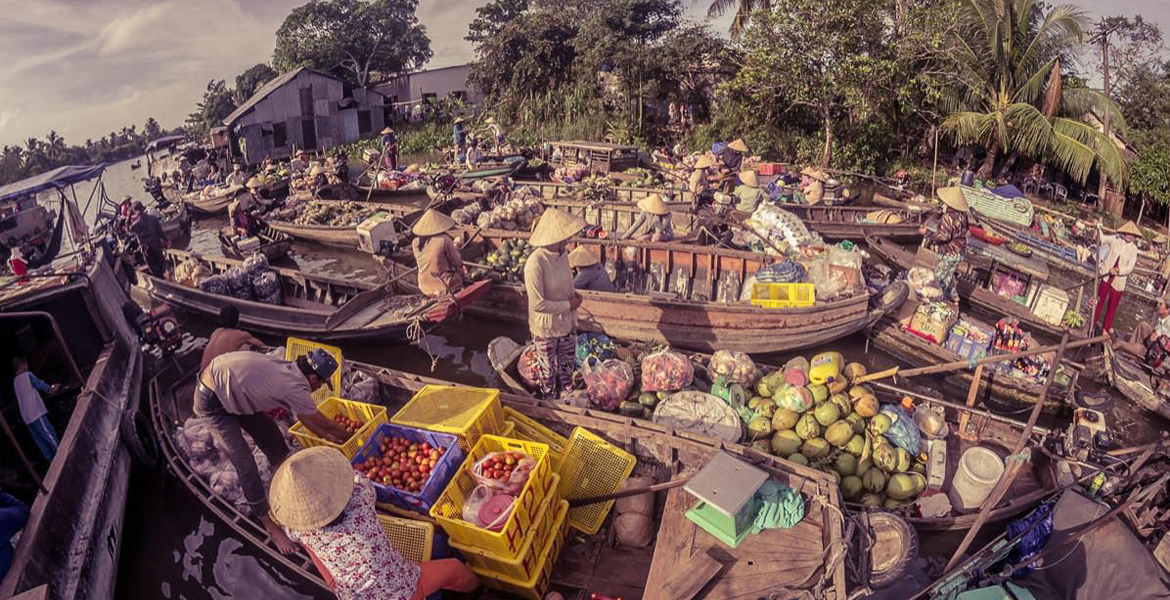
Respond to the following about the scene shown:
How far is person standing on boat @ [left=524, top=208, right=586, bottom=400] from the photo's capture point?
21.1 ft

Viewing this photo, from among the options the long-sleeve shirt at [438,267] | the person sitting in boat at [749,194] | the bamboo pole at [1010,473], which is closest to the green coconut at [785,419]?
the bamboo pole at [1010,473]

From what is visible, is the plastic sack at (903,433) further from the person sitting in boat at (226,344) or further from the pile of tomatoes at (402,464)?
the person sitting in boat at (226,344)

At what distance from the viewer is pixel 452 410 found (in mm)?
5453

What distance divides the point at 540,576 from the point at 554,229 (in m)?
3.59

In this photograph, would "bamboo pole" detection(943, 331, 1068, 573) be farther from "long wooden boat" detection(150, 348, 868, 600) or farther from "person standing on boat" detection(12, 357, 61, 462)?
"person standing on boat" detection(12, 357, 61, 462)

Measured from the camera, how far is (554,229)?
6.48 meters

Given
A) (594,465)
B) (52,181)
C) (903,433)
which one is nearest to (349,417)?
(594,465)

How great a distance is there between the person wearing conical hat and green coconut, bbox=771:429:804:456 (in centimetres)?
536

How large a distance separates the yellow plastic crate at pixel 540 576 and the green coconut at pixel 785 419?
2.55 meters

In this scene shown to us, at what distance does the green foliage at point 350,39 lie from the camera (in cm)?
3778

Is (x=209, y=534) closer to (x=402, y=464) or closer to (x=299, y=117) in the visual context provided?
(x=402, y=464)

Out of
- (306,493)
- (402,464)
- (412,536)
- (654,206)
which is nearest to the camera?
(306,493)

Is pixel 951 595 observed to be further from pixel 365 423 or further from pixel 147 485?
pixel 147 485

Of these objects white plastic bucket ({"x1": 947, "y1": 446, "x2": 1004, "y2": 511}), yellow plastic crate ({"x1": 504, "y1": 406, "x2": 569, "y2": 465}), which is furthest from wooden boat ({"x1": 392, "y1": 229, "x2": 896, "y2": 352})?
yellow plastic crate ({"x1": 504, "y1": 406, "x2": 569, "y2": 465})
